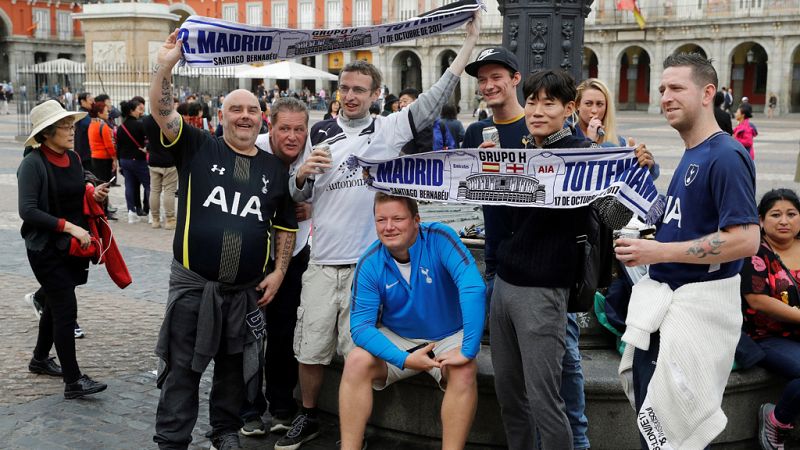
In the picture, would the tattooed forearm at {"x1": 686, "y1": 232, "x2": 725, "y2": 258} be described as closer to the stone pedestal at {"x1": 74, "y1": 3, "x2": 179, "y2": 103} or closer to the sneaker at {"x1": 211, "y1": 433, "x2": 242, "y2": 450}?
the sneaker at {"x1": 211, "y1": 433, "x2": 242, "y2": 450}

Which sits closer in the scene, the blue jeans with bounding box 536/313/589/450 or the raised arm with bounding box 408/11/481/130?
the blue jeans with bounding box 536/313/589/450

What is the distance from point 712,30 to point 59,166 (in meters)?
45.4

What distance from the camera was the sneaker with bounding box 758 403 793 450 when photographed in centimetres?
427

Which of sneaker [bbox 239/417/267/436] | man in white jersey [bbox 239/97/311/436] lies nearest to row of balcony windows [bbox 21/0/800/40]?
man in white jersey [bbox 239/97/311/436]

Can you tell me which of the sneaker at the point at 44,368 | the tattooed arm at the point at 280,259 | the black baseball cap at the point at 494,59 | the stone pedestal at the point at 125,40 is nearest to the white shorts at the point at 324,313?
the tattooed arm at the point at 280,259

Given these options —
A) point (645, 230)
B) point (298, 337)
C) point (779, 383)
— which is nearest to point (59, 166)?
point (298, 337)

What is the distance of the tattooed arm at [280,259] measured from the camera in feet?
14.6

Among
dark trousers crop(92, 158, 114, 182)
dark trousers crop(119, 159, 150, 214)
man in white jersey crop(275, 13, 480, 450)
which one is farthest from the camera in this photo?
dark trousers crop(119, 159, 150, 214)

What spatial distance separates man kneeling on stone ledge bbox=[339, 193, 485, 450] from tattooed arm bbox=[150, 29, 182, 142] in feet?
3.55

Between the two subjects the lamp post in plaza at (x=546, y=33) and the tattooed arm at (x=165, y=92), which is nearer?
the tattooed arm at (x=165, y=92)

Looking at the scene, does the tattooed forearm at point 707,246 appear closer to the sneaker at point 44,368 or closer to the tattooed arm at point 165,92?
the tattooed arm at point 165,92

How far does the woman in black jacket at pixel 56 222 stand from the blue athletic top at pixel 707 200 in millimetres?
3638

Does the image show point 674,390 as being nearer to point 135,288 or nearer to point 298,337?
point 298,337

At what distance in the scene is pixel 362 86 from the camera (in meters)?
4.41
